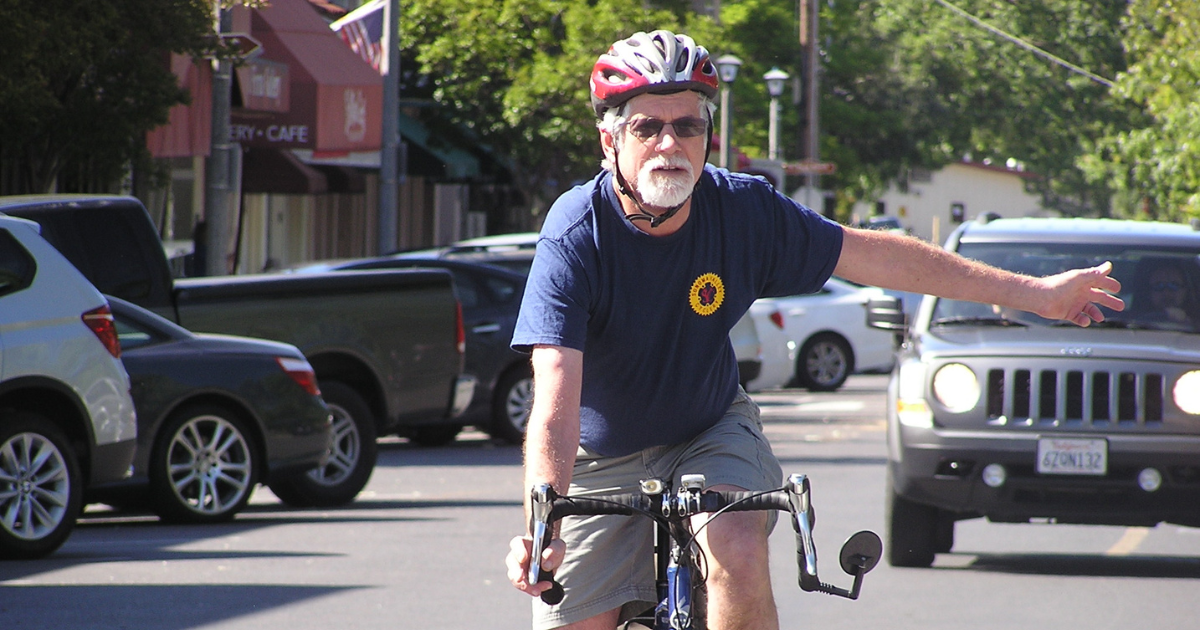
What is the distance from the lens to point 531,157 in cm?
3062

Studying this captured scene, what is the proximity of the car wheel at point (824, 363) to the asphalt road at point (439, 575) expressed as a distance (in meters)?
12.0

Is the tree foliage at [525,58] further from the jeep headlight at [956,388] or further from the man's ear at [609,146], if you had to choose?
the man's ear at [609,146]

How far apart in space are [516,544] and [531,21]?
2693 cm

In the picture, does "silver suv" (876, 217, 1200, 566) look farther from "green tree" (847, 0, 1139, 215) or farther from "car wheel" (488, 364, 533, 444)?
"green tree" (847, 0, 1139, 215)

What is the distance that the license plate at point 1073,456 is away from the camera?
29.9 feet

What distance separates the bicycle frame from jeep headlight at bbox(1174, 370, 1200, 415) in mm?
5697

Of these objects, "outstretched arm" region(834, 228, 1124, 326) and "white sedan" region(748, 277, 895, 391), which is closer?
"outstretched arm" region(834, 228, 1124, 326)

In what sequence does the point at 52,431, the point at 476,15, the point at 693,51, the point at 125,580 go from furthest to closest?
the point at 476,15, the point at 52,431, the point at 125,580, the point at 693,51

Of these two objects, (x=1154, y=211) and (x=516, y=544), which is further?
(x=1154, y=211)

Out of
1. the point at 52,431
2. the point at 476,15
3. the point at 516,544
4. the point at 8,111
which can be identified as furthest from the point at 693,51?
the point at 476,15

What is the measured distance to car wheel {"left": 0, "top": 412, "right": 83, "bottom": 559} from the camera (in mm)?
9406

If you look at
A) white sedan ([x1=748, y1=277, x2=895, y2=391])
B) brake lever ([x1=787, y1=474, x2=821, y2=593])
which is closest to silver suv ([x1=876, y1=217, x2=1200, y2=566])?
brake lever ([x1=787, y1=474, x2=821, y2=593])

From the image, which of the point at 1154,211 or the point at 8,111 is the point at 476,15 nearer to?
the point at 8,111

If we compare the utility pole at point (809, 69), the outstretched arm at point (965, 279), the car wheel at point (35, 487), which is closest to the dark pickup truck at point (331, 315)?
the car wheel at point (35, 487)
